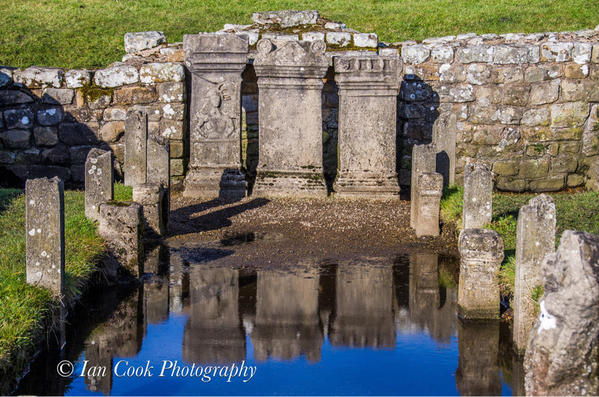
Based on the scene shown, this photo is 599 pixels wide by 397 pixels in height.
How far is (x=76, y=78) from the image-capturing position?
12.5 metres

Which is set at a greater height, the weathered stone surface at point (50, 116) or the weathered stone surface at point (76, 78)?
the weathered stone surface at point (76, 78)

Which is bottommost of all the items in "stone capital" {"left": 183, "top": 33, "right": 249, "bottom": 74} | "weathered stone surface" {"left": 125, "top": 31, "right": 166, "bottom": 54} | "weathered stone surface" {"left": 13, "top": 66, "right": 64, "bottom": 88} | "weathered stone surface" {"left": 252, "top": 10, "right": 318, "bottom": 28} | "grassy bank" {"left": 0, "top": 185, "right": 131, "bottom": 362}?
"grassy bank" {"left": 0, "top": 185, "right": 131, "bottom": 362}

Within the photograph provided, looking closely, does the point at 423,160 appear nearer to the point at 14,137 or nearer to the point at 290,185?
the point at 290,185

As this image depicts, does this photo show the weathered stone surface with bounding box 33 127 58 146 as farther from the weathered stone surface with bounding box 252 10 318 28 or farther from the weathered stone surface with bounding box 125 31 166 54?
the weathered stone surface with bounding box 252 10 318 28

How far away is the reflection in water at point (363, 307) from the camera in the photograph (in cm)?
614

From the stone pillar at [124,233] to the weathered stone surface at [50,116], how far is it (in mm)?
5242

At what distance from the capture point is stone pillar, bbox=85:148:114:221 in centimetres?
860

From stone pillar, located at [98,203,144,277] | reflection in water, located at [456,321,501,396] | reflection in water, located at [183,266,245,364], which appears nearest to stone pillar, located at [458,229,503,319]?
reflection in water, located at [456,321,501,396]

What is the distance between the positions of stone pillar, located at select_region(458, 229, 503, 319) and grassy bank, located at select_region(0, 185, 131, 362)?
3.16 meters

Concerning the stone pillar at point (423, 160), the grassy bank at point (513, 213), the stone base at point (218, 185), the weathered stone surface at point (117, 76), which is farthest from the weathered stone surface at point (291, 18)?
the stone pillar at point (423, 160)

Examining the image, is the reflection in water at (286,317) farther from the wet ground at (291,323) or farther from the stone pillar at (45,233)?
the stone pillar at (45,233)

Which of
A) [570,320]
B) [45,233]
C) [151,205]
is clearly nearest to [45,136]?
[151,205]

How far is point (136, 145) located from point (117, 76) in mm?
2652

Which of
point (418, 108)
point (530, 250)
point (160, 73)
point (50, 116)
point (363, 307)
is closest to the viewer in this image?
point (530, 250)
